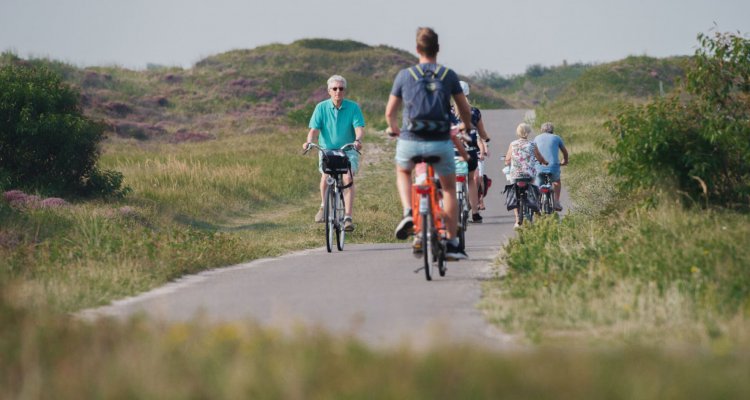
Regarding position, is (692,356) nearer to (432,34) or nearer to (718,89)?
(432,34)

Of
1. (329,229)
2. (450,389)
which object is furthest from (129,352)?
(329,229)

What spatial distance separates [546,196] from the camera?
17.9 meters

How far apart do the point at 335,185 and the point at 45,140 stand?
27.5ft

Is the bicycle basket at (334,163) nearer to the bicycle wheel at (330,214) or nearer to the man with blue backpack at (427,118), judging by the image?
the bicycle wheel at (330,214)

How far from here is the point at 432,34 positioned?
35.7 feet

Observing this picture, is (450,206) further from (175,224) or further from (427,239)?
(175,224)

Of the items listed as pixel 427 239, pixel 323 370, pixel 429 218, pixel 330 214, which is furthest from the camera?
pixel 330 214

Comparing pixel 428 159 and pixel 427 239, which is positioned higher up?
pixel 428 159

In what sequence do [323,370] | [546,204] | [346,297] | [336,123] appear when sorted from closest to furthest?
1. [323,370]
2. [346,297]
3. [336,123]
4. [546,204]

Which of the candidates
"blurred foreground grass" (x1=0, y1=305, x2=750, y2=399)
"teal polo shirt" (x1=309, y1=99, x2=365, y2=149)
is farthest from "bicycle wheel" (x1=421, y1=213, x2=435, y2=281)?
"teal polo shirt" (x1=309, y1=99, x2=365, y2=149)

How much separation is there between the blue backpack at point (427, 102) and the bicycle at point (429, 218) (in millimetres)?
341

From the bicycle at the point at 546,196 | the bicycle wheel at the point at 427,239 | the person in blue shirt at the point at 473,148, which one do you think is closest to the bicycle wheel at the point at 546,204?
the bicycle at the point at 546,196

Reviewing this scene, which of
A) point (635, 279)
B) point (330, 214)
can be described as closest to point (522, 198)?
point (330, 214)

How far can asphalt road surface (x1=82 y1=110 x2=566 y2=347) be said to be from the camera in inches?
300
